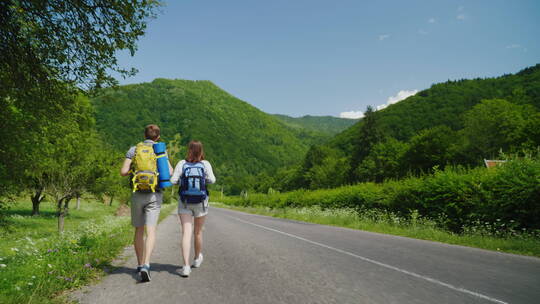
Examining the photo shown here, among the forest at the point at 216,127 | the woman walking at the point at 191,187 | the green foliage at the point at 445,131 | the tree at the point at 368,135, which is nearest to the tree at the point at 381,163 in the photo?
the green foliage at the point at 445,131

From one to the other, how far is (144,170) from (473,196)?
10.8 m

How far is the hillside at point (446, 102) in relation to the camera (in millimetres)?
81188

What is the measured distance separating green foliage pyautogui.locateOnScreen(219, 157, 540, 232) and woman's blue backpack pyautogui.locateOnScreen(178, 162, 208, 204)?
29.3ft

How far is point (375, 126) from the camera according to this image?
2638 inches

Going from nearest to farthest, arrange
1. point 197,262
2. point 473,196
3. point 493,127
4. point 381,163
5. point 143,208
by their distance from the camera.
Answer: point 143,208 < point 197,262 < point 473,196 < point 493,127 < point 381,163

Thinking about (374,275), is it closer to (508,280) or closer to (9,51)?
(508,280)

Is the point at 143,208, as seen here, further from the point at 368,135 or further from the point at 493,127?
the point at 368,135

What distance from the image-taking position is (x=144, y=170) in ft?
15.4

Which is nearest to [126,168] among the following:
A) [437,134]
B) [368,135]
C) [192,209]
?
[192,209]

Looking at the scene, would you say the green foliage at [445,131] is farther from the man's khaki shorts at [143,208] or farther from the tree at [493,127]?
the man's khaki shorts at [143,208]

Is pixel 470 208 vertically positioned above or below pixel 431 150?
below

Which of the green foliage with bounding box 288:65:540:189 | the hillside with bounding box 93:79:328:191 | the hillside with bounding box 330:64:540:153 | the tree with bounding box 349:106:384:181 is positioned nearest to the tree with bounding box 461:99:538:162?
the green foliage with bounding box 288:65:540:189

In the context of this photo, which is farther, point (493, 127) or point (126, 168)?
point (493, 127)

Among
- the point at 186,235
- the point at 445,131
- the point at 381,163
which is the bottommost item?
the point at 186,235
